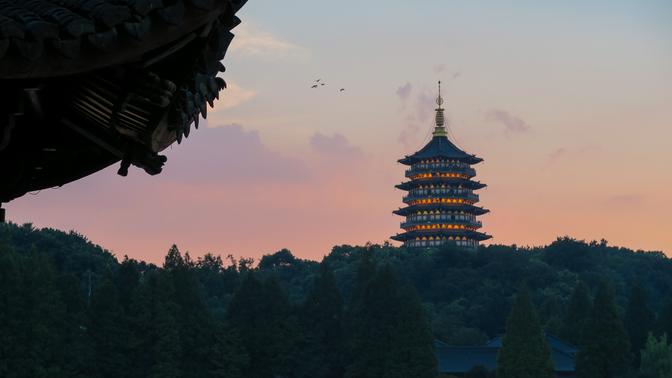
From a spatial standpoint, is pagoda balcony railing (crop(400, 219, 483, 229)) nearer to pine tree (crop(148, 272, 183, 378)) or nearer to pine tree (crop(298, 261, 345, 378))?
pine tree (crop(298, 261, 345, 378))

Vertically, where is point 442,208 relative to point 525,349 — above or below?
above

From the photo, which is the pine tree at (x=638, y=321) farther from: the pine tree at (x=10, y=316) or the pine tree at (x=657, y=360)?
the pine tree at (x=10, y=316)

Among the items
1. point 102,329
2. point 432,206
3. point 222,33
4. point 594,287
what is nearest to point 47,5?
point 222,33

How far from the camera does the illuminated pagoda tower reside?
476ft

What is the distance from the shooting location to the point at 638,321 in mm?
83688

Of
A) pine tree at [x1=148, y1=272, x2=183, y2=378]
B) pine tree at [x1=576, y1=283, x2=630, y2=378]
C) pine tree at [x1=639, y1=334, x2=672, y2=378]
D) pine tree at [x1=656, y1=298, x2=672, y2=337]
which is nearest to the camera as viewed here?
pine tree at [x1=148, y1=272, x2=183, y2=378]

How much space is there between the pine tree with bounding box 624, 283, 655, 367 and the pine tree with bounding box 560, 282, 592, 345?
232cm

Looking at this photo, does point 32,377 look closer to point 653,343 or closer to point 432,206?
point 653,343

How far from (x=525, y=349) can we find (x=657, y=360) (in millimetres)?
6762

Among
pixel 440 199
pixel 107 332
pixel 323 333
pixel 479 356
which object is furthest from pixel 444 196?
pixel 107 332

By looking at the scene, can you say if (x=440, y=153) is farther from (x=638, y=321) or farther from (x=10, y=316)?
(x=10, y=316)

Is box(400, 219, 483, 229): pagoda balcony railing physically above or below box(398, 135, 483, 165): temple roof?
below

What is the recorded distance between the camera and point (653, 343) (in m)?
75.4

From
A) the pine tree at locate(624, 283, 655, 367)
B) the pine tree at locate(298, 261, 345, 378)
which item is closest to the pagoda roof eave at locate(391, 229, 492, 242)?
the pine tree at locate(624, 283, 655, 367)
